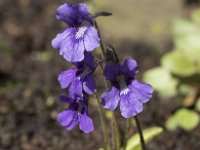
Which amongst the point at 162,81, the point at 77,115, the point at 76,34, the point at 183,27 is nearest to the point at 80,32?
the point at 76,34

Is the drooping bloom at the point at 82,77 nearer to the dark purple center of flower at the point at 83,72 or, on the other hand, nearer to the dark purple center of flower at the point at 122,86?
the dark purple center of flower at the point at 83,72

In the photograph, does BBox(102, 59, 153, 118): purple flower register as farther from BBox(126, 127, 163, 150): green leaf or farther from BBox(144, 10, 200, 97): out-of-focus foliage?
BBox(144, 10, 200, 97): out-of-focus foliage

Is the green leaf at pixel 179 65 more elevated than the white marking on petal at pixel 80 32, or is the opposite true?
the white marking on petal at pixel 80 32

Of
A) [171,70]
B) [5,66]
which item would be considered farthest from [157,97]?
[5,66]

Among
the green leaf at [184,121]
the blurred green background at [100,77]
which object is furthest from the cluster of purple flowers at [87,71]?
the green leaf at [184,121]

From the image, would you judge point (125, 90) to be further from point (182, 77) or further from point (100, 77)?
point (100, 77)

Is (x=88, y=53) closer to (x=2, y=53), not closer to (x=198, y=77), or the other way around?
(x=198, y=77)

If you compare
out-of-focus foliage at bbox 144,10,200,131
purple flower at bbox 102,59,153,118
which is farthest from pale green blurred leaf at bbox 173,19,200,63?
purple flower at bbox 102,59,153,118

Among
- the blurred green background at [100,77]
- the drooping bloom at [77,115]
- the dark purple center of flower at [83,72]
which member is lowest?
the blurred green background at [100,77]
